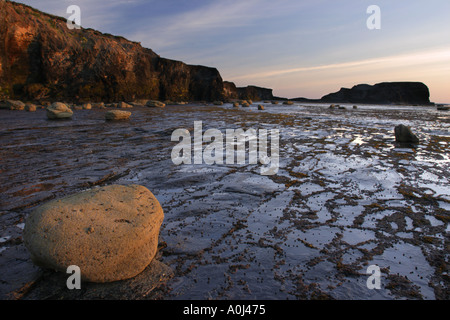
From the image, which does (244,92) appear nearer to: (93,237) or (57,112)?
(57,112)

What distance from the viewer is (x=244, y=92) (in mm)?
92500

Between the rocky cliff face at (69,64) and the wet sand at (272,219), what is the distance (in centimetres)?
2520

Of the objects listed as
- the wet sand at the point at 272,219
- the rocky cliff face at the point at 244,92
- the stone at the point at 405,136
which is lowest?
the wet sand at the point at 272,219

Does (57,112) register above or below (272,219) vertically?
above

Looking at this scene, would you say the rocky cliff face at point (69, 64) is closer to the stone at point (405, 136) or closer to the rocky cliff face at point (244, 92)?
the rocky cliff face at point (244, 92)

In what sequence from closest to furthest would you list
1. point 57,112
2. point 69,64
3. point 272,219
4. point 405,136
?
point 272,219 → point 405,136 → point 57,112 → point 69,64

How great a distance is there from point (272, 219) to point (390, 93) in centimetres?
11225

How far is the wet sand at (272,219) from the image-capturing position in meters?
2.31

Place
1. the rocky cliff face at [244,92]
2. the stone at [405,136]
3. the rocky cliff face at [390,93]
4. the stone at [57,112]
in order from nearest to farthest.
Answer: the stone at [405,136], the stone at [57,112], the rocky cliff face at [244,92], the rocky cliff face at [390,93]

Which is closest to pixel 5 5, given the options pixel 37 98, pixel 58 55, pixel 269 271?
pixel 58 55

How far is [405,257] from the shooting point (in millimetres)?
2766

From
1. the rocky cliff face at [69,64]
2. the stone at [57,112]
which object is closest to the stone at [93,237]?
the stone at [57,112]

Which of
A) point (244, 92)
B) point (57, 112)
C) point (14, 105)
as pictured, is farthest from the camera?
point (244, 92)

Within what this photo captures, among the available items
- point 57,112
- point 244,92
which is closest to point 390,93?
point 244,92
